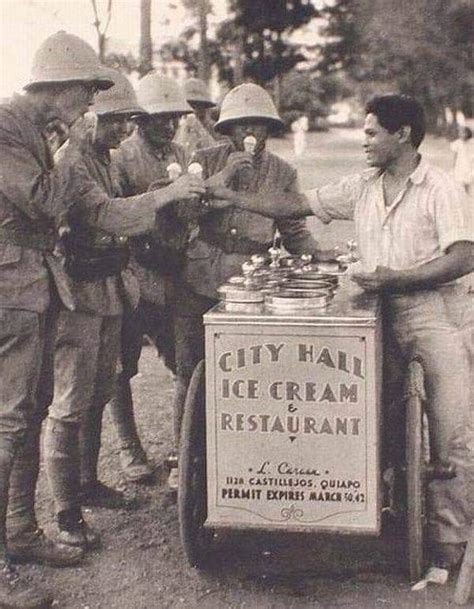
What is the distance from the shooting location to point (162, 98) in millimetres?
5391

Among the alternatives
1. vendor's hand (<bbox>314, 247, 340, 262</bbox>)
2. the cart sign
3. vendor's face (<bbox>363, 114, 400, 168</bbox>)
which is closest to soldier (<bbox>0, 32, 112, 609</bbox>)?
the cart sign

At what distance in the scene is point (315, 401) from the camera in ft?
12.6

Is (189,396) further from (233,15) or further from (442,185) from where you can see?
(233,15)

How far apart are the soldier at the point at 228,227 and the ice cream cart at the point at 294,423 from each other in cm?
114

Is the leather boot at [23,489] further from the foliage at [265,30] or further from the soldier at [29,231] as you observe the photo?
the foliage at [265,30]

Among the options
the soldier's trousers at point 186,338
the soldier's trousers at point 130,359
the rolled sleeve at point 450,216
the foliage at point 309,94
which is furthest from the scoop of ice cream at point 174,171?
the foliage at point 309,94

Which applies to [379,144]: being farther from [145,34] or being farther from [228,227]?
[145,34]

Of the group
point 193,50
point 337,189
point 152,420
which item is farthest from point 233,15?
point 337,189

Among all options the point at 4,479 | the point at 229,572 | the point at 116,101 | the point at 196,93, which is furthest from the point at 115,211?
the point at 196,93

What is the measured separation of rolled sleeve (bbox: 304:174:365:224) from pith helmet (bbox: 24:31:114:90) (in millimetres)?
1099

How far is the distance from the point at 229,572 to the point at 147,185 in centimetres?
205

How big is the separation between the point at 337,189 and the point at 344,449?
49.8 inches

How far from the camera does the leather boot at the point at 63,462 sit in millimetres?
4469

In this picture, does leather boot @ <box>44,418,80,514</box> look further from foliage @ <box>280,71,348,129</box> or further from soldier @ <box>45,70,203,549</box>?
foliage @ <box>280,71,348,129</box>
